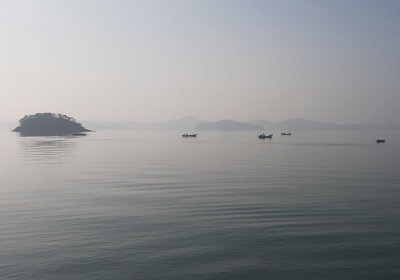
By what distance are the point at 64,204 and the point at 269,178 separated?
18.7 m

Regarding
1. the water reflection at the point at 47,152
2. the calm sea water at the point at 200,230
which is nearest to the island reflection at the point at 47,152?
the water reflection at the point at 47,152

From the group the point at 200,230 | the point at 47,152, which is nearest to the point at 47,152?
the point at 47,152

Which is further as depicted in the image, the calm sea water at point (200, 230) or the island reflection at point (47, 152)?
the island reflection at point (47, 152)

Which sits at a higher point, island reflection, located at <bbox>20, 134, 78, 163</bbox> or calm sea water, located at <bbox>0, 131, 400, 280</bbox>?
island reflection, located at <bbox>20, 134, 78, 163</bbox>

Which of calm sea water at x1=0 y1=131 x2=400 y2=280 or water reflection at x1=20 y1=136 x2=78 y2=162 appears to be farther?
water reflection at x1=20 y1=136 x2=78 y2=162

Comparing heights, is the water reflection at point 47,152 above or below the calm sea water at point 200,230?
above

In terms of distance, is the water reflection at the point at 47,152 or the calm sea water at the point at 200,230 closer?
the calm sea water at the point at 200,230

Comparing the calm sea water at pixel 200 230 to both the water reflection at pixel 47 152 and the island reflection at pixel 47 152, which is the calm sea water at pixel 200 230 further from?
the water reflection at pixel 47 152

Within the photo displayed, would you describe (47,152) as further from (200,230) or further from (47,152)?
(200,230)

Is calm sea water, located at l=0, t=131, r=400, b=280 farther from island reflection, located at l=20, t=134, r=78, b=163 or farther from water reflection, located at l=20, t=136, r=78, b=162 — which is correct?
water reflection, located at l=20, t=136, r=78, b=162

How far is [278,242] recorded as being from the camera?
13.3 metres

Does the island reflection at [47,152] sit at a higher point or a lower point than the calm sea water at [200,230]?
higher

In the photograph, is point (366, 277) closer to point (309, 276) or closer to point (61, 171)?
point (309, 276)

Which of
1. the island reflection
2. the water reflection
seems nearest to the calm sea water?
the island reflection
